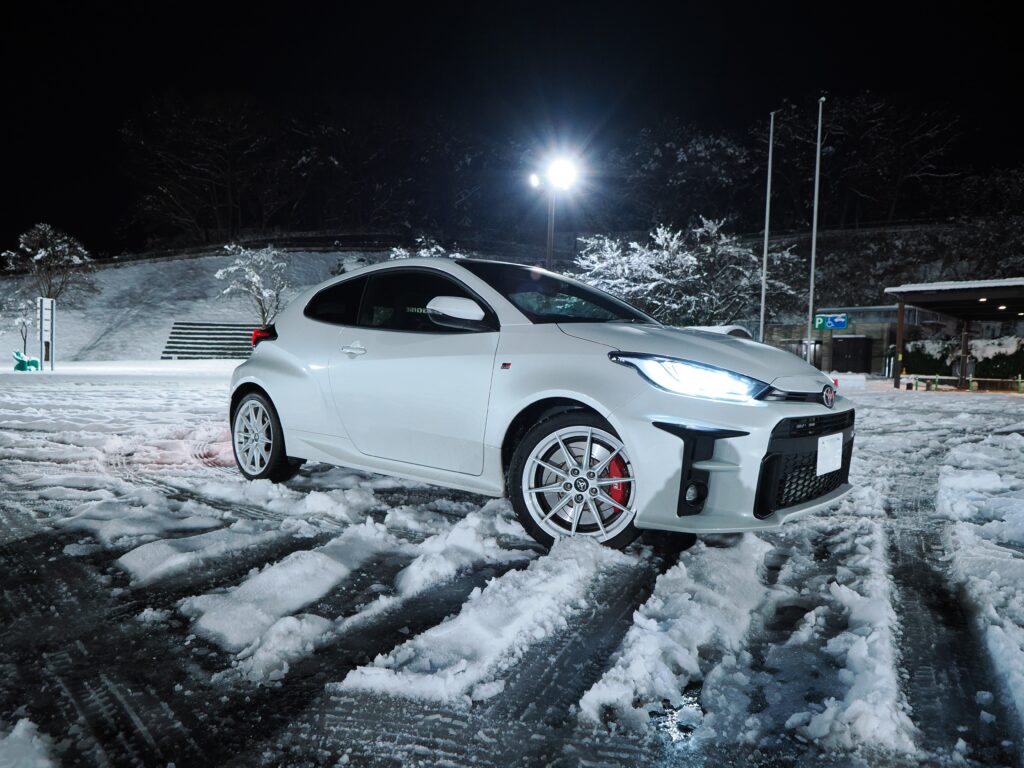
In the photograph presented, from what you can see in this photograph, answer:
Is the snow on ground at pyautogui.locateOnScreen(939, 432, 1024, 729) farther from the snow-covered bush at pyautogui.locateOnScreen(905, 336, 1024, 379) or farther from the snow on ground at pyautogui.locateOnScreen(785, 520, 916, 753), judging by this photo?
the snow-covered bush at pyautogui.locateOnScreen(905, 336, 1024, 379)

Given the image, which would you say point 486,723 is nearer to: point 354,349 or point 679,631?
point 679,631

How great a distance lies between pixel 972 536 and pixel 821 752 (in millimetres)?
2583

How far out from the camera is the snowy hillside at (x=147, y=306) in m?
32.7

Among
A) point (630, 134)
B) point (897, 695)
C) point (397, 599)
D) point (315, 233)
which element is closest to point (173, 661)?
point (397, 599)

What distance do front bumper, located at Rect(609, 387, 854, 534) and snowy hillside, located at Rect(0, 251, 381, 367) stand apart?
3391 cm

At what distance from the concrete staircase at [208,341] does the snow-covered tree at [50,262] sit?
6.30 metres

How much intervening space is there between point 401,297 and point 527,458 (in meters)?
1.52

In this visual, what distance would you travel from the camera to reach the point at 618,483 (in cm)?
317

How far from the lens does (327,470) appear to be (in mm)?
5148

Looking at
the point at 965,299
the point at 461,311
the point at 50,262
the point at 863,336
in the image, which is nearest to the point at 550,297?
the point at 461,311

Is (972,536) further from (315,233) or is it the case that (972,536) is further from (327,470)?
(315,233)

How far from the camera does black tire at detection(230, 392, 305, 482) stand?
4.55 meters

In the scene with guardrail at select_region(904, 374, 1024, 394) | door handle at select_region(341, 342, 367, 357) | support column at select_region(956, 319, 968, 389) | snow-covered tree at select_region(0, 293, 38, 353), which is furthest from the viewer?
snow-covered tree at select_region(0, 293, 38, 353)

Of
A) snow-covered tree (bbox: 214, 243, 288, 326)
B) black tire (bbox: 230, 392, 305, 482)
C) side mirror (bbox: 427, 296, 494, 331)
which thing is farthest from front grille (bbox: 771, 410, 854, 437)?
snow-covered tree (bbox: 214, 243, 288, 326)
